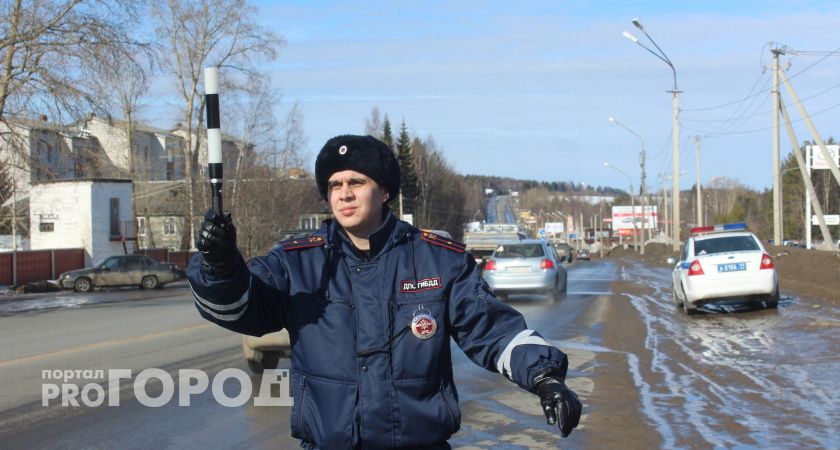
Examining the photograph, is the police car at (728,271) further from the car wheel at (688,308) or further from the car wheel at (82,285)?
the car wheel at (82,285)

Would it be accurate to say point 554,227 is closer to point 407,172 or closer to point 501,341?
point 407,172

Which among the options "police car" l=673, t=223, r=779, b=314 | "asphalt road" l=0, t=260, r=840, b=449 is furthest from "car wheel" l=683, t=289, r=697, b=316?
"asphalt road" l=0, t=260, r=840, b=449

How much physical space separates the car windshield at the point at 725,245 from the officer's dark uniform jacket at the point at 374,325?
44.9 feet

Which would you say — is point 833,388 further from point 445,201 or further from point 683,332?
point 445,201

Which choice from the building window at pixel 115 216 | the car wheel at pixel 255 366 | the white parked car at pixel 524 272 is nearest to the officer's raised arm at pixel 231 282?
the car wheel at pixel 255 366

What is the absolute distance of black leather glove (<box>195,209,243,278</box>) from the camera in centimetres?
288

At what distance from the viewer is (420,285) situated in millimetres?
3092

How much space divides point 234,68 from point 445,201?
57.3 m

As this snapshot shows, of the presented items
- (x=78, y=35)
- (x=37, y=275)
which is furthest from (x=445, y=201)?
(x=78, y=35)

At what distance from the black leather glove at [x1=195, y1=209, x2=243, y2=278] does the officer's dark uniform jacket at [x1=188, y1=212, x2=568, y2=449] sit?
0.15 feet

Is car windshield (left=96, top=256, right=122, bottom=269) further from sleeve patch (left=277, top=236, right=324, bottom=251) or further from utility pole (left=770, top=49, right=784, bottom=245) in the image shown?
sleeve patch (left=277, top=236, right=324, bottom=251)

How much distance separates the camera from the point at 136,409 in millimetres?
8195

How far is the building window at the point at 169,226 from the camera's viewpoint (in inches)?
2886

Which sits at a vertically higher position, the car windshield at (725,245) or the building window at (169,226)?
the building window at (169,226)
